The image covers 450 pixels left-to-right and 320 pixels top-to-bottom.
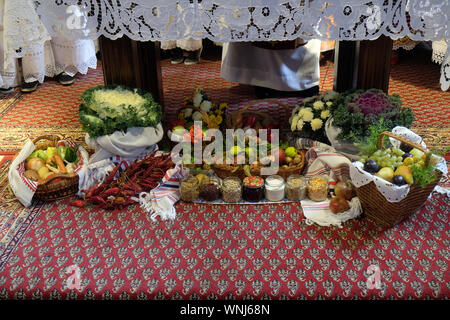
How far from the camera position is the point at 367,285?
221 cm

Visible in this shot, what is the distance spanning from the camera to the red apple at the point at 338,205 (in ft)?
8.65

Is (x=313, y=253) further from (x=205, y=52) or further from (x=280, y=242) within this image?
(x=205, y=52)

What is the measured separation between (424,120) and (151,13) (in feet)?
7.72

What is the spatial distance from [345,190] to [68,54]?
3091mm

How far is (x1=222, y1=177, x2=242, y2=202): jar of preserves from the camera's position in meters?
2.77

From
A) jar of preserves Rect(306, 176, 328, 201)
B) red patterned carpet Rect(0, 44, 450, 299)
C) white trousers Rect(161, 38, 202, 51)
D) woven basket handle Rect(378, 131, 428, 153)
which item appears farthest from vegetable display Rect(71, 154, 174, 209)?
white trousers Rect(161, 38, 202, 51)

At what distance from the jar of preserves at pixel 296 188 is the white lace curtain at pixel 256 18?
2.58 ft

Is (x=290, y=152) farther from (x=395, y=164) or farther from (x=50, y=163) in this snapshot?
(x=50, y=163)

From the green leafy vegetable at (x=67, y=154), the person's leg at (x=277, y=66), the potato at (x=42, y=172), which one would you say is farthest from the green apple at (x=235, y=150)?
the person's leg at (x=277, y=66)

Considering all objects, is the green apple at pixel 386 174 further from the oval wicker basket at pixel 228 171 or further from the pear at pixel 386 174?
the oval wicker basket at pixel 228 171

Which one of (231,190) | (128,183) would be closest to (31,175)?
(128,183)

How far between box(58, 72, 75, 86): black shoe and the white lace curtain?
8.36 feet

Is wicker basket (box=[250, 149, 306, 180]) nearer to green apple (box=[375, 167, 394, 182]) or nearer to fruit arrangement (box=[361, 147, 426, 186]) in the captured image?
fruit arrangement (box=[361, 147, 426, 186])

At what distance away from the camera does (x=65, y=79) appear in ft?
16.1
